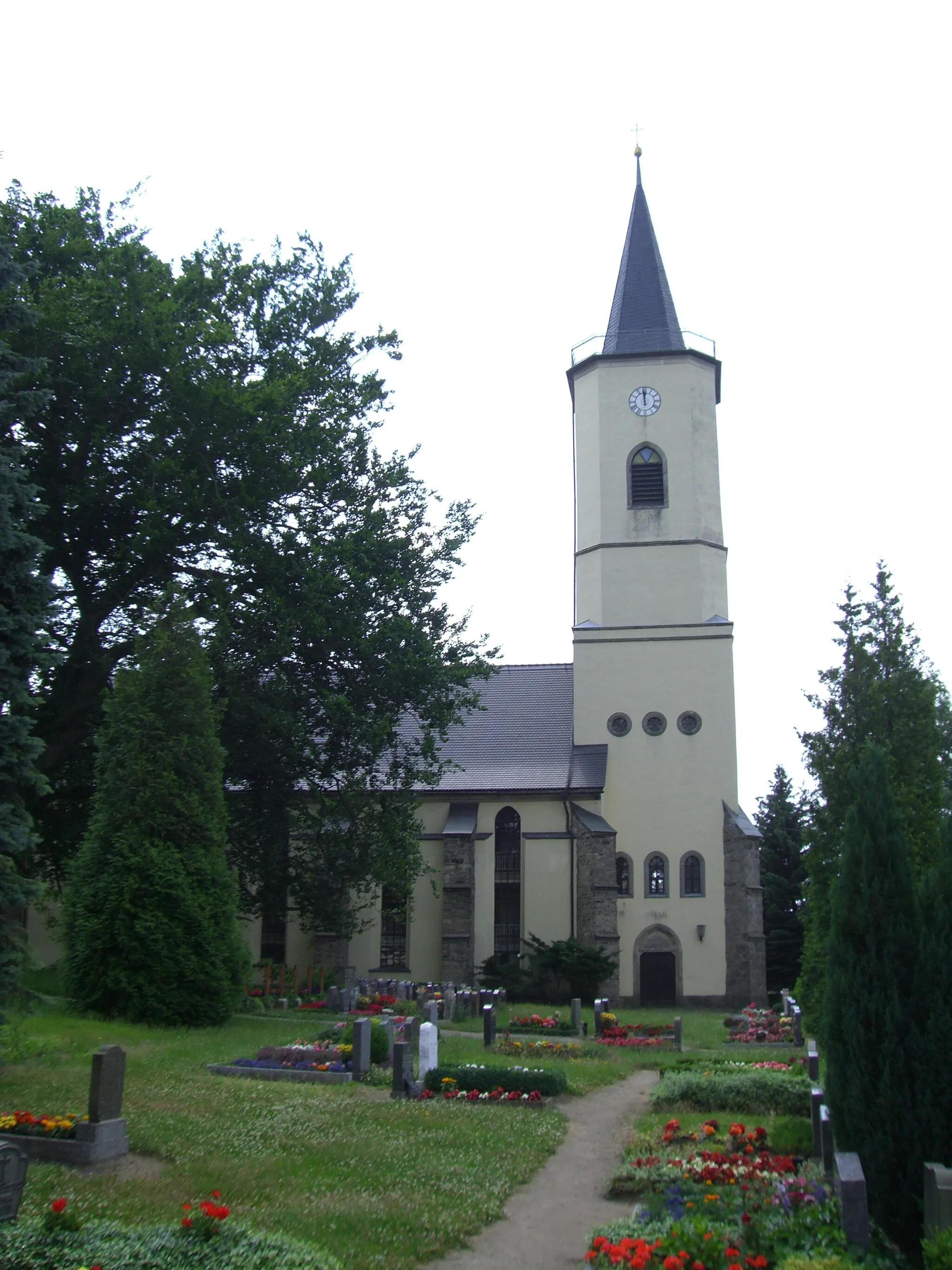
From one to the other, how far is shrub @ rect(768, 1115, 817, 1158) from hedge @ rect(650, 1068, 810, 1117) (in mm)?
2701

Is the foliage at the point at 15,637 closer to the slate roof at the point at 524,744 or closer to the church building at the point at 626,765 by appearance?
the slate roof at the point at 524,744

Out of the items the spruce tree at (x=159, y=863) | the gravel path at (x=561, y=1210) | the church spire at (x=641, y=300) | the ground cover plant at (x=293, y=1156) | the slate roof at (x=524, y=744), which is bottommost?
the gravel path at (x=561, y=1210)

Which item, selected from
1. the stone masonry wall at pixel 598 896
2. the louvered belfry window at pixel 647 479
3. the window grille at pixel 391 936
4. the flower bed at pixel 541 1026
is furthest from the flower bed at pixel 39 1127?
the louvered belfry window at pixel 647 479

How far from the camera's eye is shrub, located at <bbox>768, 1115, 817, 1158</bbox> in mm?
10711

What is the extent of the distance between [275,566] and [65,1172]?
12648 mm

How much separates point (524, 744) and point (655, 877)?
18.0 feet

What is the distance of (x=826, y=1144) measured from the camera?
31.9 ft

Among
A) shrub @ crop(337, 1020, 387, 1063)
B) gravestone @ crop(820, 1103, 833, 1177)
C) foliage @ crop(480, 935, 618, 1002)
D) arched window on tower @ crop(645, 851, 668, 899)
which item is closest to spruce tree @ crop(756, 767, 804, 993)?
arched window on tower @ crop(645, 851, 668, 899)

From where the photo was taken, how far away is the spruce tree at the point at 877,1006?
26.0ft

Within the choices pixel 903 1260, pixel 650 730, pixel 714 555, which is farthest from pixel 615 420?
pixel 903 1260

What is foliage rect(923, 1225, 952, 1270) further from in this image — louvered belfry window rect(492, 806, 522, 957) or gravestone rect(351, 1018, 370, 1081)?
louvered belfry window rect(492, 806, 522, 957)

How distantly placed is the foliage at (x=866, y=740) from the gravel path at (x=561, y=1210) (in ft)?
20.6

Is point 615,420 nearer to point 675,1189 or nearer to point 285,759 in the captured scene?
point 285,759

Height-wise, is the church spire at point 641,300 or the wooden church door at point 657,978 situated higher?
the church spire at point 641,300
